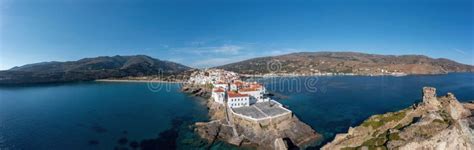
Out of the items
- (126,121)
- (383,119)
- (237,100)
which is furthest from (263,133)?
(126,121)

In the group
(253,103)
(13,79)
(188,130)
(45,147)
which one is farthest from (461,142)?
(13,79)

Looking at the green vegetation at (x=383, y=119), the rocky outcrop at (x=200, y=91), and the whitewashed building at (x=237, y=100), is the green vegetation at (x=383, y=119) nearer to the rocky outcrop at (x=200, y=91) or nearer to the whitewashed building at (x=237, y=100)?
the whitewashed building at (x=237, y=100)

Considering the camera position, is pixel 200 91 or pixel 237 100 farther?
pixel 200 91

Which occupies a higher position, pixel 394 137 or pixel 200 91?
pixel 200 91

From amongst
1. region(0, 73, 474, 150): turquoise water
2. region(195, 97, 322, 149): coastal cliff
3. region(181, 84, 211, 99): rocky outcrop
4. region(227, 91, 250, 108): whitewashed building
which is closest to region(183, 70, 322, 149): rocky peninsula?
region(195, 97, 322, 149): coastal cliff

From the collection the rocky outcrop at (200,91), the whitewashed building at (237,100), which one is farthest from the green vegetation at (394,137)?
the rocky outcrop at (200,91)

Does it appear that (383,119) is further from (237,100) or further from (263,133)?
(237,100)

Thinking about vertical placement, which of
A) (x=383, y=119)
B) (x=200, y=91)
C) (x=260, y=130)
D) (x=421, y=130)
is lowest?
(x=260, y=130)
